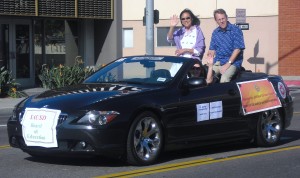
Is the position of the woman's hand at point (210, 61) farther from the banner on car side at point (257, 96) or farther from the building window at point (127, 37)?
the building window at point (127, 37)

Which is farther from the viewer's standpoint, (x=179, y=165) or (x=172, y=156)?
(x=172, y=156)

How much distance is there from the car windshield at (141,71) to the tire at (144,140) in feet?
2.53

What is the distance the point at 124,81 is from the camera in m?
9.13

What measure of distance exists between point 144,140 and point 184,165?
0.66 metres

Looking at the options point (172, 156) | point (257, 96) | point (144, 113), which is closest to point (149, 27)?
point (257, 96)

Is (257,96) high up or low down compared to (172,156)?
up

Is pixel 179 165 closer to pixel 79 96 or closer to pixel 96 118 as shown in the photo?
pixel 96 118

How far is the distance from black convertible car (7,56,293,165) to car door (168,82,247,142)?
13 millimetres

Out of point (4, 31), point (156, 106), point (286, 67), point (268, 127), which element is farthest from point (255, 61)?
point (156, 106)

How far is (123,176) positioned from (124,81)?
6.02ft

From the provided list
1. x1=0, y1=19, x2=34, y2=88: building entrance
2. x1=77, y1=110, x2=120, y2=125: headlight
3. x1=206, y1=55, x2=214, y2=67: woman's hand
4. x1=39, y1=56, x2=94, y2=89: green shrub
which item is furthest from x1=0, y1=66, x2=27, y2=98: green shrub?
x1=77, y1=110, x2=120, y2=125: headlight

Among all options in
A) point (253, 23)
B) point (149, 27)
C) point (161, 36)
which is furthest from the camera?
point (161, 36)

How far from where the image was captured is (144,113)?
8.27 meters

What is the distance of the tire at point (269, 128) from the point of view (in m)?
10.1
